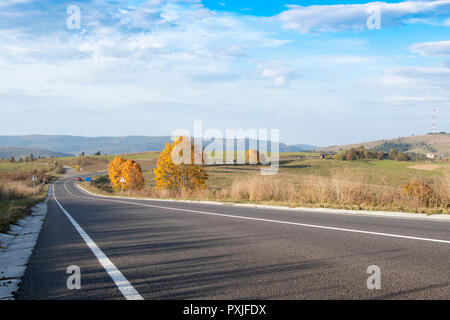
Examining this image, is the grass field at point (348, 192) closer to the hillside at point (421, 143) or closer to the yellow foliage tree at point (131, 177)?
the yellow foliage tree at point (131, 177)

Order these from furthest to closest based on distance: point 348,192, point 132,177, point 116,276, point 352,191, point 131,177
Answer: point 131,177, point 132,177, point 348,192, point 352,191, point 116,276

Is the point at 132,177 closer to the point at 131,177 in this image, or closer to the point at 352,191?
the point at 131,177

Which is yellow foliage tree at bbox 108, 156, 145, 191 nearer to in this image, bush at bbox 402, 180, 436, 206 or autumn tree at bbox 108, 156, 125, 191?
autumn tree at bbox 108, 156, 125, 191

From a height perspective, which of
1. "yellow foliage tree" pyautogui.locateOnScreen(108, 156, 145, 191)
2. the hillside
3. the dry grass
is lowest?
"yellow foliage tree" pyautogui.locateOnScreen(108, 156, 145, 191)

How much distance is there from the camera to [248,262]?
5961 mm

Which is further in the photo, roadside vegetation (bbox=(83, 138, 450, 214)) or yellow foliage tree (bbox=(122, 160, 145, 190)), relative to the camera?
yellow foliage tree (bbox=(122, 160, 145, 190))

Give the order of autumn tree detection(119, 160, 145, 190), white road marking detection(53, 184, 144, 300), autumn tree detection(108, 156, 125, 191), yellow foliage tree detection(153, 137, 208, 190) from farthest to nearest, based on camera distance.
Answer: autumn tree detection(108, 156, 125, 191) → autumn tree detection(119, 160, 145, 190) → yellow foliage tree detection(153, 137, 208, 190) → white road marking detection(53, 184, 144, 300)

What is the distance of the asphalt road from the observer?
14.8ft

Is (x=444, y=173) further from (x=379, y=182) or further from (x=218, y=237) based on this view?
(x=218, y=237)
